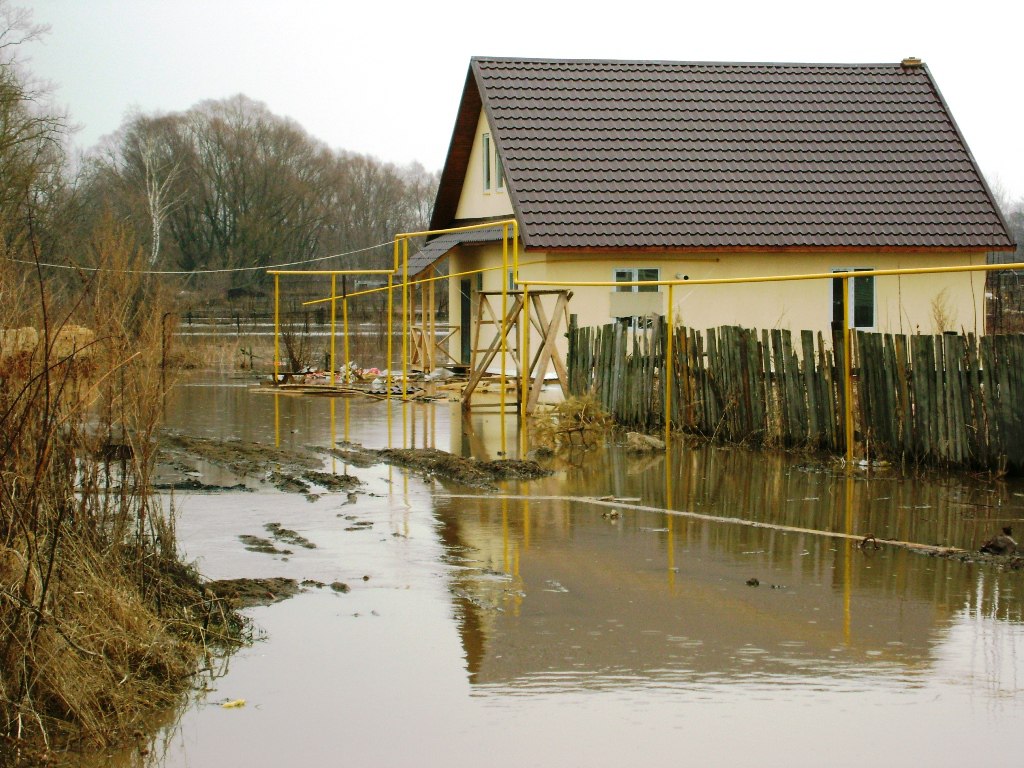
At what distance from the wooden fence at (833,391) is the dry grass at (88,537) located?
763 centimetres

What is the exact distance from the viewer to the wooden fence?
11820mm

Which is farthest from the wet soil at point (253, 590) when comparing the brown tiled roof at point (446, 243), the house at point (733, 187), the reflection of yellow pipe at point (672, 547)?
the brown tiled roof at point (446, 243)

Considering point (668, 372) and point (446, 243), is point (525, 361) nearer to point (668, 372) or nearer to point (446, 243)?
point (668, 372)

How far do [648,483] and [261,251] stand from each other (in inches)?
2617

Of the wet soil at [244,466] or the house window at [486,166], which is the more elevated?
the house window at [486,166]

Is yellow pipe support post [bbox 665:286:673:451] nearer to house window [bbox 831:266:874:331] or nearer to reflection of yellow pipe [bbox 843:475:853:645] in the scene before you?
reflection of yellow pipe [bbox 843:475:853:645]

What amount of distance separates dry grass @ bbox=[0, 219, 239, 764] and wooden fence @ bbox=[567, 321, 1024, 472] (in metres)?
7.63

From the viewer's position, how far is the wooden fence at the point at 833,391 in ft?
38.8

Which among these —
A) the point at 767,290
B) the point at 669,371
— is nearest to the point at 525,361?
the point at 669,371

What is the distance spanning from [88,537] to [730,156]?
2284 centimetres

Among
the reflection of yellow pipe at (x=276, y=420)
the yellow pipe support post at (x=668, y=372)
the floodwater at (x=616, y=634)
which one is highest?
the yellow pipe support post at (x=668, y=372)

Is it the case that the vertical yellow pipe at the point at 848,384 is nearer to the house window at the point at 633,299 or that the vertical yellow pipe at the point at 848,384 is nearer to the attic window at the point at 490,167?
the house window at the point at 633,299

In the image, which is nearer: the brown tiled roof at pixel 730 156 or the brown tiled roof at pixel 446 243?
the brown tiled roof at pixel 730 156

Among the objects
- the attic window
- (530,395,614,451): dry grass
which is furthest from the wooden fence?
the attic window
